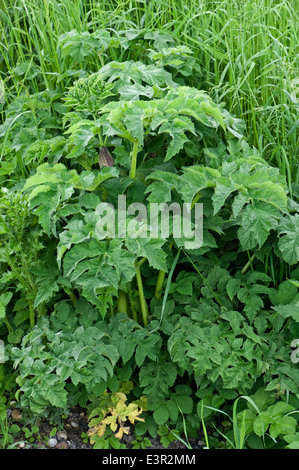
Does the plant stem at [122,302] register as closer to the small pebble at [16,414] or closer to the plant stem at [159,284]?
the plant stem at [159,284]

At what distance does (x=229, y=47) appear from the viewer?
2.98m

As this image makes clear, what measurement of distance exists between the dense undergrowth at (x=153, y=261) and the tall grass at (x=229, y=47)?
0.10 feet

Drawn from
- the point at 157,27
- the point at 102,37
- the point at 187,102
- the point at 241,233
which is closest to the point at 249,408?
the point at 241,233

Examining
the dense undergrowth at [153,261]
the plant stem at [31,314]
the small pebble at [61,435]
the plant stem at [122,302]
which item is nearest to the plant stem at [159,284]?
the dense undergrowth at [153,261]

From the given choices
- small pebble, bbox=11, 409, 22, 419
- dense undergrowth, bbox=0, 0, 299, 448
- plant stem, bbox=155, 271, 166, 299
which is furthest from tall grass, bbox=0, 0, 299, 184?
small pebble, bbox=11, 409, 22, 419

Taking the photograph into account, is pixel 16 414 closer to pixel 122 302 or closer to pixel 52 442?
pixel 52 442

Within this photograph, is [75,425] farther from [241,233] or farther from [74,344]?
[241,233]

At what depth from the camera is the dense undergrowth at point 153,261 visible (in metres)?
2.05

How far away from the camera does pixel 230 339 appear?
2178 mm

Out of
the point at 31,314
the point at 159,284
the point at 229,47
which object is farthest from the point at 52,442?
the point at 229,47

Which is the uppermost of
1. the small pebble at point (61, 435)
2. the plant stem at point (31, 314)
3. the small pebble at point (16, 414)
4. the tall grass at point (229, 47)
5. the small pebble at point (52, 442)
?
the tall grass at point (229, 47)

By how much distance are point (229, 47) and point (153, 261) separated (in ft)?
5.15

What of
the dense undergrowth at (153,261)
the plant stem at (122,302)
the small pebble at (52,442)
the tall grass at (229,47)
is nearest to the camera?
the dense undergrowth at (153,261)

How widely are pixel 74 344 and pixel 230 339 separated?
633 millimetres
